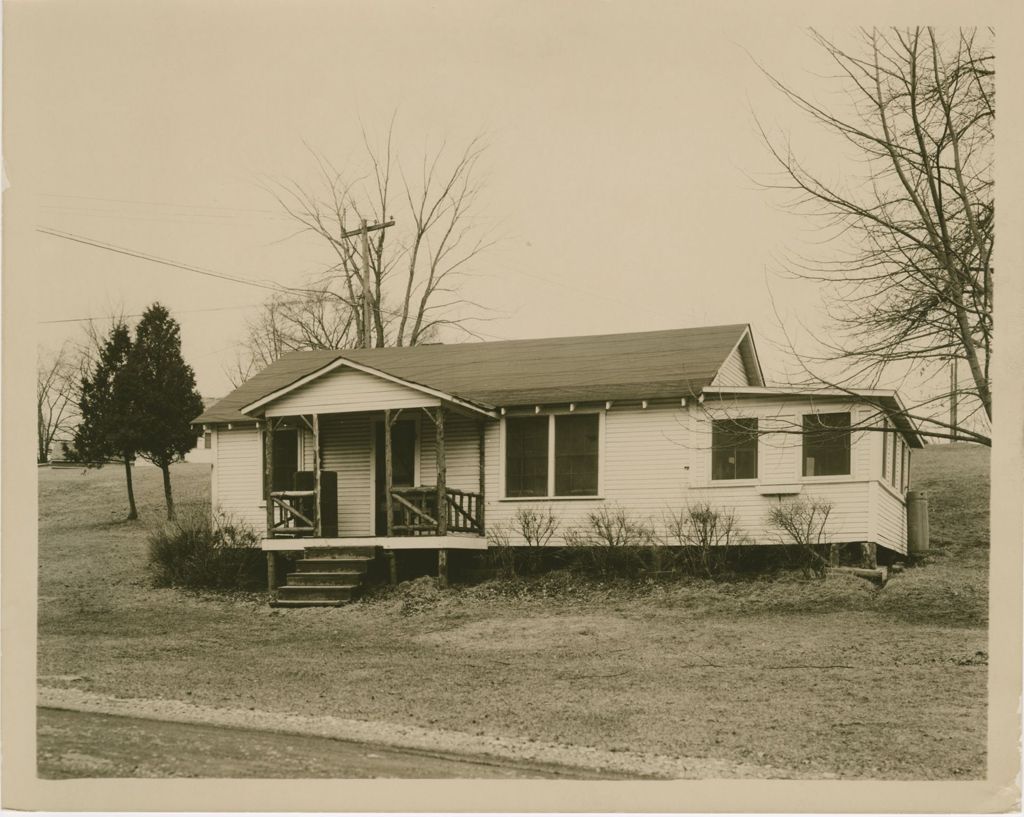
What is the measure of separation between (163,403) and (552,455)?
8.18 meters

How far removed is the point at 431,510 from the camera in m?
19.9

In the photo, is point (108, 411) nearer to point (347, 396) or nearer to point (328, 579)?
point (347, 396)

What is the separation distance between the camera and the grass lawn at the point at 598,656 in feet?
35.6

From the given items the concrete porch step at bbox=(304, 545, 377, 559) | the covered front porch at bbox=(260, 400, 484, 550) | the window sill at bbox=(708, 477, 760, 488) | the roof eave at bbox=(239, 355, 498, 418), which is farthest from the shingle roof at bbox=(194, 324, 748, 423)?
the concrete porch step at bbox=(304, 545, 377, 559)

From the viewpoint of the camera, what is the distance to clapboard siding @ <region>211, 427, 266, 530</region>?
21.8 meters

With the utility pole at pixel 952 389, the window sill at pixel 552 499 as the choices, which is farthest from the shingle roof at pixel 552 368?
the utility pole at pixel 952 389

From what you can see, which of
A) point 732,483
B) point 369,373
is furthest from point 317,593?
point 732,483

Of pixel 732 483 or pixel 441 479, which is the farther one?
pixel 441 479

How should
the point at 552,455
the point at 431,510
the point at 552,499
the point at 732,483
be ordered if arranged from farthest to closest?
the point at 431,510
the point at 552,455
the point at 552,499
the point at 732,483

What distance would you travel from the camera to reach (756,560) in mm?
18312

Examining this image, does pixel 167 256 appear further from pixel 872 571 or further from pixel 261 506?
pixel 872 571

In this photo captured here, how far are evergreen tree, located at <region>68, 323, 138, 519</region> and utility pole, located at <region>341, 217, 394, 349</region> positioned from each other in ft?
20.8

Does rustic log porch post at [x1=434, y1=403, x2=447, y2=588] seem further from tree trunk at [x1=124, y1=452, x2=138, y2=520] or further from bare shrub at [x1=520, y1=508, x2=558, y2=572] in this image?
tree trunk at [x1=124, y1=452, x2=138, y2=520]

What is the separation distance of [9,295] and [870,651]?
949cm
